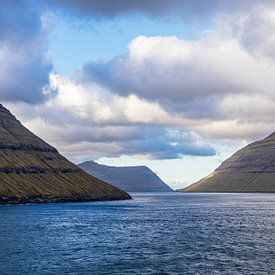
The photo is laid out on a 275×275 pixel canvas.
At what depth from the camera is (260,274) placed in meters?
86.1

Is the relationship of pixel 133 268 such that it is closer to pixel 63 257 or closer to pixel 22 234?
pixel 63 257

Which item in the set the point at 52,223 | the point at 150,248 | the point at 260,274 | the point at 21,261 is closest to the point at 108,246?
the point at 150,248

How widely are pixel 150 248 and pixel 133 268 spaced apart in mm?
27783

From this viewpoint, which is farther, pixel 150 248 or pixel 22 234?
pixel 22 234

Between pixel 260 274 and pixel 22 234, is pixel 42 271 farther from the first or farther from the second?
pixel 22 234

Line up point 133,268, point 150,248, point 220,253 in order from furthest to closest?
point 150,248
point 220,253
point 133,268

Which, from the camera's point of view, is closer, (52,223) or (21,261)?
(21,261)

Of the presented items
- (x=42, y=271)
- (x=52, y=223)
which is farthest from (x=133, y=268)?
(x=52, y=223)

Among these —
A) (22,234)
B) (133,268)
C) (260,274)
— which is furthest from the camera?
(22,234)

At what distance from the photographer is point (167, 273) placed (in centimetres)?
8694

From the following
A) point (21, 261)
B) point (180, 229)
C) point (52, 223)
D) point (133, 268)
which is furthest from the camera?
point (52, 223)

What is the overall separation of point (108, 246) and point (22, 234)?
38.7m

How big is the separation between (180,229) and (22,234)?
5054 centimetres

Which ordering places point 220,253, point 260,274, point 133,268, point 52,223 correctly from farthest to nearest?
point 52,223, point 220,253, point 133,268, point 260,274
